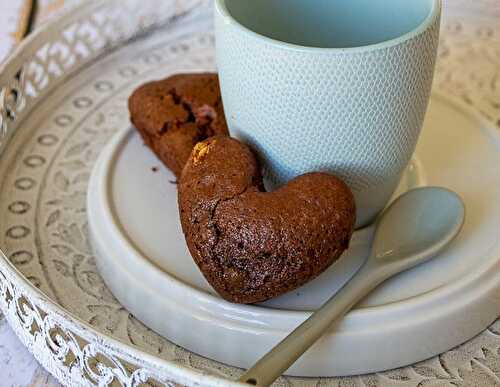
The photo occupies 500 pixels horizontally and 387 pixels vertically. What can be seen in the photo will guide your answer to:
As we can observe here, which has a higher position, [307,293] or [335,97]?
[335,97]

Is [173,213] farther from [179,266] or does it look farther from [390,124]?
[390,124]

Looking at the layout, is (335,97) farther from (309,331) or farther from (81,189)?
(81,189)

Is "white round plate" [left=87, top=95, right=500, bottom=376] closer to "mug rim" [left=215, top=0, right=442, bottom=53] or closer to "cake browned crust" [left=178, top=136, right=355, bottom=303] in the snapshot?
"cake browned crust" [left=178, top=136, right=355, bottom=303]

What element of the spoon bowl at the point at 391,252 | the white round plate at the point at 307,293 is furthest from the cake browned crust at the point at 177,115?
the spoon bowl at the point at 391,252

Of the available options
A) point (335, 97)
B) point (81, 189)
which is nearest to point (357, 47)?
point (335, 97)

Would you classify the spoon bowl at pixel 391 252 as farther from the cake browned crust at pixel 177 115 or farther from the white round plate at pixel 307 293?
the cake browned crust at pixel 177 115

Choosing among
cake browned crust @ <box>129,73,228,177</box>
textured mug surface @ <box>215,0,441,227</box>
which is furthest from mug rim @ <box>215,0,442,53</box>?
cake browned crust @ <box>129,73,228,177</box>
